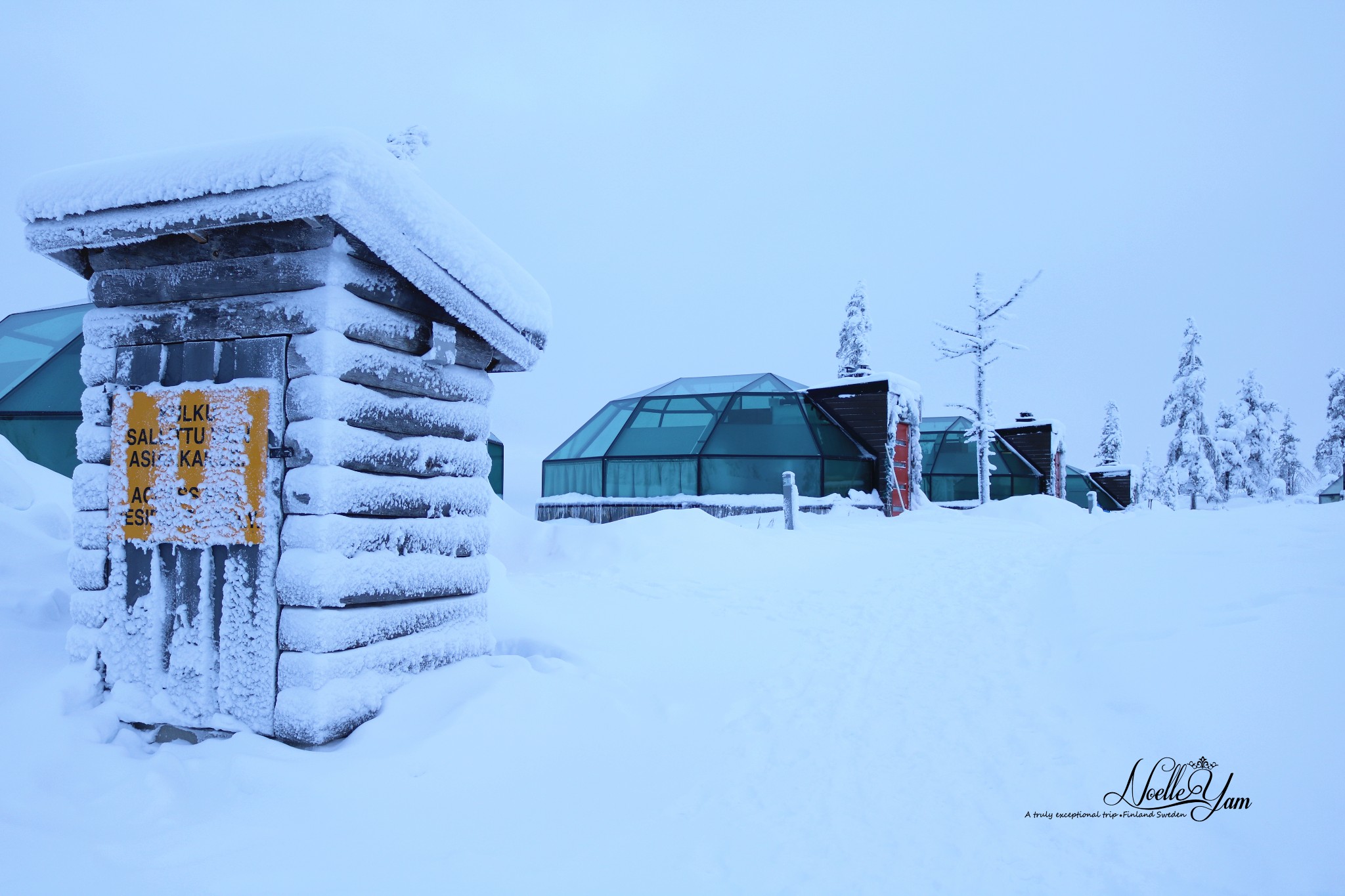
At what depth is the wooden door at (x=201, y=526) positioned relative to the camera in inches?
117

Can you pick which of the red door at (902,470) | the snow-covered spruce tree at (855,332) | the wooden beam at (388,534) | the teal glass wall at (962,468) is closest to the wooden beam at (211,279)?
the wooden beam at (388,534)

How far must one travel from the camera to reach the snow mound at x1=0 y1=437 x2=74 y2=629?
12.1 ft

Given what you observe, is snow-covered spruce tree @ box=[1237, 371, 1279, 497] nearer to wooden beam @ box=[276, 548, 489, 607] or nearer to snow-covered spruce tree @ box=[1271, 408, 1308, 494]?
snow-covered spruce tree @ box=[1271, 408, 1308, 494]

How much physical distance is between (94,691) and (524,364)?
8.43 ft

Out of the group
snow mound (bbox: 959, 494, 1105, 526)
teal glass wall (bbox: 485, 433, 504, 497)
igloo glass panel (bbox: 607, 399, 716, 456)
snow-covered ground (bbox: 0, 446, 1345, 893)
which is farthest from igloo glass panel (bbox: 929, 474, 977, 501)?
snow-covered ground (bbox: 0, 446, 1345, 893)

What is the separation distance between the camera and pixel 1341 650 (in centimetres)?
308

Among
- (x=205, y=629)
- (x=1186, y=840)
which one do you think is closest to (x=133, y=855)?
(x=205, y=629)

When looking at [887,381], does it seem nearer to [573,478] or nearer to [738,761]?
[573,478]

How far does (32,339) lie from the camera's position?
10.1 m

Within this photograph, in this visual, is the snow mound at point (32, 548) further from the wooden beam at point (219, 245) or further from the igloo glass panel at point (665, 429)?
the igloo glass panel at point (665, 429)

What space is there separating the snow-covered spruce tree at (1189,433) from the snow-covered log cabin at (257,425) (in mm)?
44221

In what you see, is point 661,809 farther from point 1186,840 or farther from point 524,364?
point 524,364

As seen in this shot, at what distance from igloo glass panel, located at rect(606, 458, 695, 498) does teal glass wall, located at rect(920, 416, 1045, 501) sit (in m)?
11.2

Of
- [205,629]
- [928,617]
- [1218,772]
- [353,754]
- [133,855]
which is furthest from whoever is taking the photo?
[928,617]
